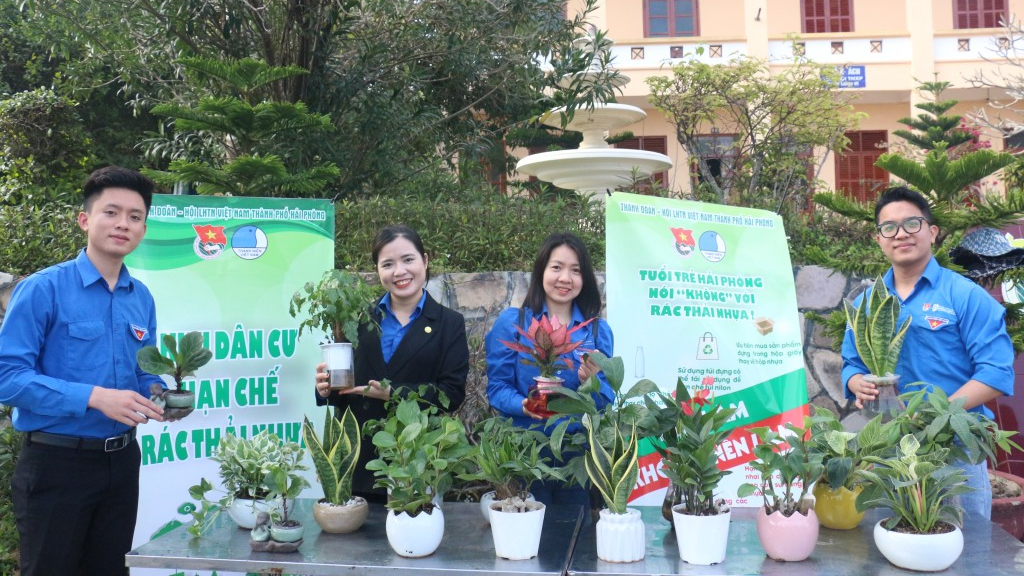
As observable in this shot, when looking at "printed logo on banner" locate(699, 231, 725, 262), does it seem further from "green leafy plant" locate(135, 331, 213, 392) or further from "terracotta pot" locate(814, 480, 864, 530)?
"green leafy plant" locate(135, 331, 213, 392)

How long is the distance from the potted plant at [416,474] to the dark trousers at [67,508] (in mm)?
932

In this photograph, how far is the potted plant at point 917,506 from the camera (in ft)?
5.98

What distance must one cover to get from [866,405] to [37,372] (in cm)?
247

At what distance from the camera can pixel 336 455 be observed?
7.23 feet

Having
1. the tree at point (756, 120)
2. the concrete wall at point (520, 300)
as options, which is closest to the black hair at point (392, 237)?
the concrete wall at point (520, 300)

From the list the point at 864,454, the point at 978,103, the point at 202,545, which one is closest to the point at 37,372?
the point at 202,545

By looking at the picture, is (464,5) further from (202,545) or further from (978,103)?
(978,103)

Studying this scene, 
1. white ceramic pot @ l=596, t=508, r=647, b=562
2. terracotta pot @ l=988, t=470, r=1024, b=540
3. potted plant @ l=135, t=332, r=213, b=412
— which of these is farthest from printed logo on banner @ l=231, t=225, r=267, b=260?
terracotta pot @ l=988, t=470, r=1024, b=540

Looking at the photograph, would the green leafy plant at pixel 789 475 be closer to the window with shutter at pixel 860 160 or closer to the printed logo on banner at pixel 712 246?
the printed logo on banner at pixel 712 246

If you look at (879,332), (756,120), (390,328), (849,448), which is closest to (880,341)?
(879,332)

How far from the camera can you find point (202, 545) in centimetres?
210

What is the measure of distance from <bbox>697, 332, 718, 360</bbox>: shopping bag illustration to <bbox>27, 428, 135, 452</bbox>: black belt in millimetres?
2185

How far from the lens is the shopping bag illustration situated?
3.35 metres

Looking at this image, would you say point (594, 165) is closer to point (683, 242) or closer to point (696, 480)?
point (683, 242)
